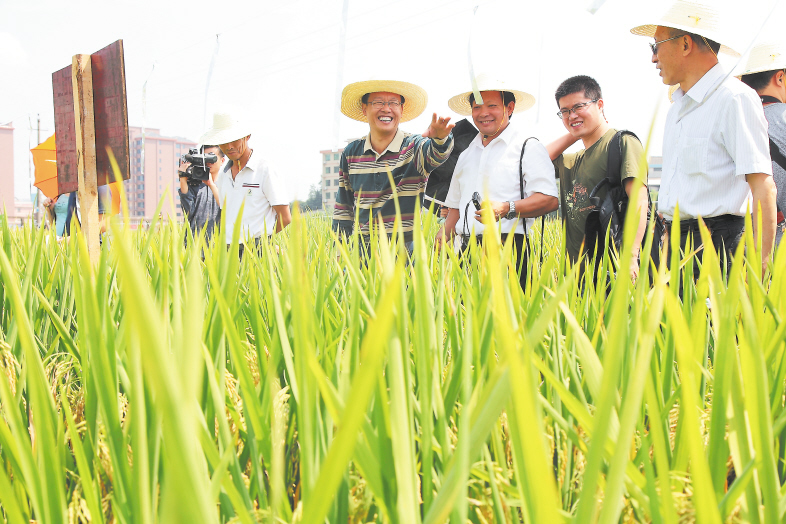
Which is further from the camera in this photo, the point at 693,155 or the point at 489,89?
the point at 489,89

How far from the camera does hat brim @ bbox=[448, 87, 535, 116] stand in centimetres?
236

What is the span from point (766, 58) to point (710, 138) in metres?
0.61

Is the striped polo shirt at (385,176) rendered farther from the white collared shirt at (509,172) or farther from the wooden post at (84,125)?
the wooden post at (84,125)

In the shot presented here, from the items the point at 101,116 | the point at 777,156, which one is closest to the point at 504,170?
the point at 777,156

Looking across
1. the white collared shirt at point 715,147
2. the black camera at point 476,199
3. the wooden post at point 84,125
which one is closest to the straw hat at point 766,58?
the white collared shirt at point 715,147

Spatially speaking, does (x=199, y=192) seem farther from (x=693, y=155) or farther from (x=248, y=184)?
(x=693, y=155)

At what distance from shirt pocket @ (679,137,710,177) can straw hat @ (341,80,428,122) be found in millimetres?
1217

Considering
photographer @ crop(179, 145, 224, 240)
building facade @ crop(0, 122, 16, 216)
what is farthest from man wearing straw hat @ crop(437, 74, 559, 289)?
building facade @ crop(0, 122, 16, 216)

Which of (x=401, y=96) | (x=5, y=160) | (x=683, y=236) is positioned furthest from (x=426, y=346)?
(x=5, y=160)

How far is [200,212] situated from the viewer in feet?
11.2

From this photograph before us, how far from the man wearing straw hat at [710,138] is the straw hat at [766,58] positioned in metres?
0.32

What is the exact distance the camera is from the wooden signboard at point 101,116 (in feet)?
5.80

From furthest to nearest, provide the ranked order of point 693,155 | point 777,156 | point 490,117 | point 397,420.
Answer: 1. point 490,117
2. point 777,156
3. point 693,155
4. point 397,420

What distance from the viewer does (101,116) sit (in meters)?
1.85
